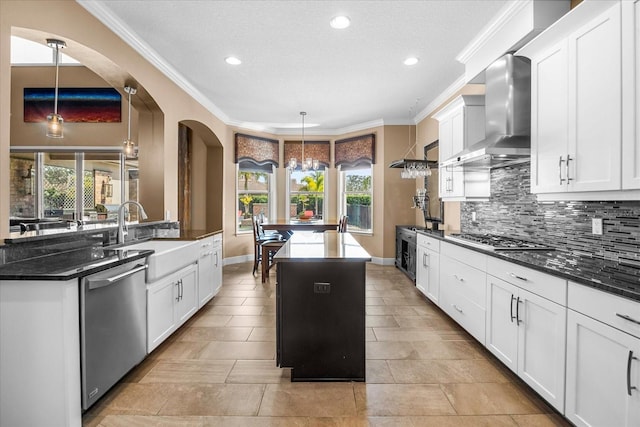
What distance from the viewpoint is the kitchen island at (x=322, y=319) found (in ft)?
7.44

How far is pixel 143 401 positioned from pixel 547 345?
97.1 inches

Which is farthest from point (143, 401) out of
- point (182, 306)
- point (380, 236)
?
point (380, 236)

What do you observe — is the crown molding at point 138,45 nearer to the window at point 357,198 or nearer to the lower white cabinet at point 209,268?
the lower white cabinet at point 209,268

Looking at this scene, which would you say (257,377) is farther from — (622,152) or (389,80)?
(389,80)

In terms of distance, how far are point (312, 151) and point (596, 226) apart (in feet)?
18.6

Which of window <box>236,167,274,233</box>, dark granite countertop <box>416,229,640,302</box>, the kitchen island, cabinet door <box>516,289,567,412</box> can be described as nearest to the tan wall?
dark granite countertop <box>416,229,640,302</box>

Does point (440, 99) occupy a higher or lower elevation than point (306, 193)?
higher

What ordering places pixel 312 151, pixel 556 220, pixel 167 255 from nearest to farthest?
pixel 556 220
pixel 167 255
pixel 312 151

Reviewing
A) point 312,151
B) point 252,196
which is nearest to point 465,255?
point 312,151

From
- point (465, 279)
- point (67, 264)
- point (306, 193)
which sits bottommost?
point (465, 279)

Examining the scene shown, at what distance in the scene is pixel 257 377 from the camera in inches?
92.1

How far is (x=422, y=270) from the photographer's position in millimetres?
4160

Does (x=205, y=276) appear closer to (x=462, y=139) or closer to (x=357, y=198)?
(x=462, y=139)

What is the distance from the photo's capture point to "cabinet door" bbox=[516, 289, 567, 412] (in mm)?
1747
